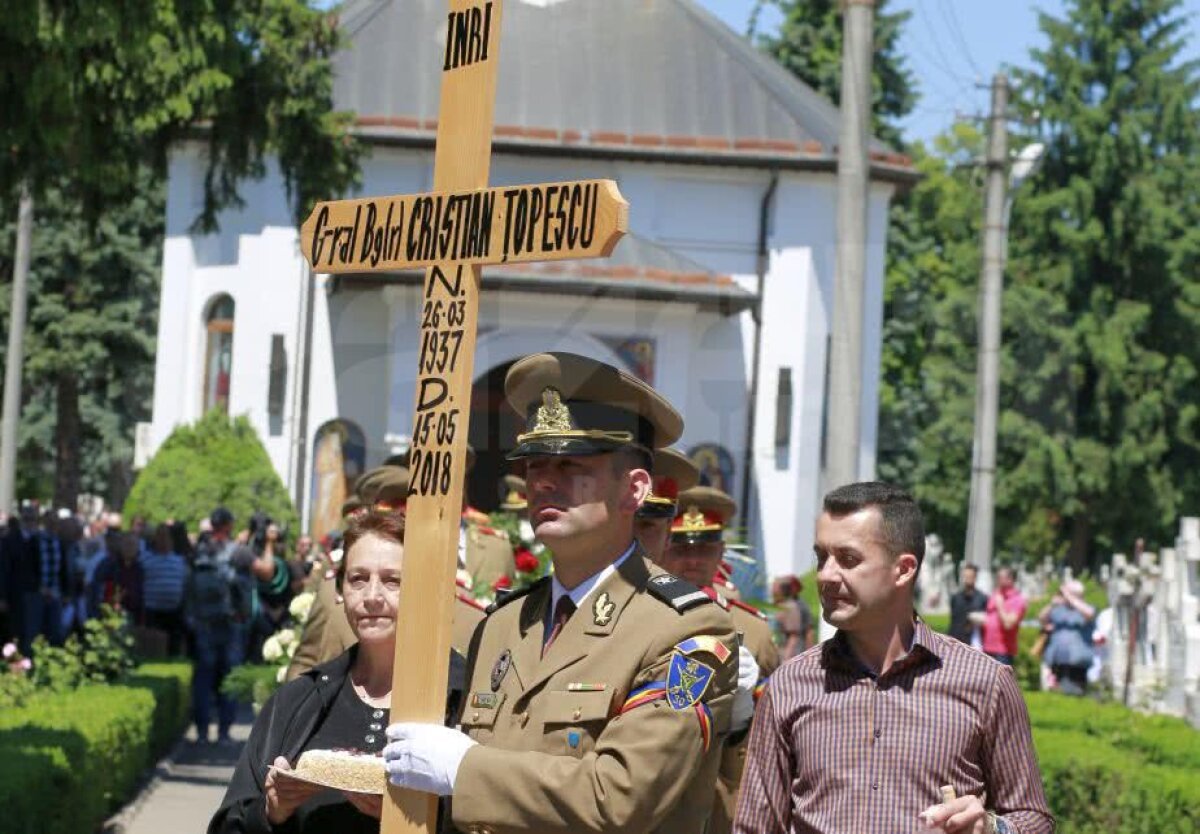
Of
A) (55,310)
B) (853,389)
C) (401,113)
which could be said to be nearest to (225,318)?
(401,113)

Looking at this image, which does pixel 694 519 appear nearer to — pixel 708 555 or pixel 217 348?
pixel 708 555

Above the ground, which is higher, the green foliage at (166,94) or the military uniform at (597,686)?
the green foliage at (166,94)

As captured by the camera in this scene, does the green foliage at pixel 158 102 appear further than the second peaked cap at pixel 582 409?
Yes

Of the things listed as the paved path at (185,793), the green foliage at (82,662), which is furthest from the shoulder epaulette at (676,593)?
the green foliage at (82,662)

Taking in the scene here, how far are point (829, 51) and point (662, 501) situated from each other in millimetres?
51463

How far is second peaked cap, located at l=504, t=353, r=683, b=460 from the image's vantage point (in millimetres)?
4914

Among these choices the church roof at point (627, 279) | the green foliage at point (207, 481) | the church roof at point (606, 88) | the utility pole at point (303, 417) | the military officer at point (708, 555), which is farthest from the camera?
the church roof at point (606, 88)

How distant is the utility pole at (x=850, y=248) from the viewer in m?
16.0

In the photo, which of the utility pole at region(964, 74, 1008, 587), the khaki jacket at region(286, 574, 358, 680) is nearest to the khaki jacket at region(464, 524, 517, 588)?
the khaki jacket at region(286, 574, 358, 680)

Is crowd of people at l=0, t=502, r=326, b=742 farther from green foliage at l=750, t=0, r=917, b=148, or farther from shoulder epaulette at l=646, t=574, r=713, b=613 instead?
green foliage at l=750, t=0, r=917, b=148

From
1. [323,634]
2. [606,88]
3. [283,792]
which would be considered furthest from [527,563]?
[606,88]

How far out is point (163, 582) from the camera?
75.6 ft

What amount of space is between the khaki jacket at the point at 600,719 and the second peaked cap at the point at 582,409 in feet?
0.89

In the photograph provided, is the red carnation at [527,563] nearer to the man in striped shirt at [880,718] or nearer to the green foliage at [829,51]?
the man in striped shirt at [880,718]
